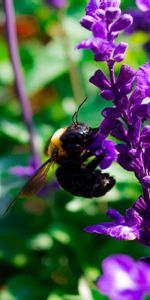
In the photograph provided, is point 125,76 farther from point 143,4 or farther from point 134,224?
point 134,224

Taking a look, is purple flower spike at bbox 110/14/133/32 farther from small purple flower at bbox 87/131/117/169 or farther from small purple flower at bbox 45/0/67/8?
small purple flower at bbox 45/0/67/8

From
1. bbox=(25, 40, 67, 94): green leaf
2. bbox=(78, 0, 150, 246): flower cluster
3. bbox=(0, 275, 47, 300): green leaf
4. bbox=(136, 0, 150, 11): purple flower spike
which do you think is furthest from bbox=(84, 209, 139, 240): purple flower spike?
bbox=(25, 40, 67, 94): green leaf

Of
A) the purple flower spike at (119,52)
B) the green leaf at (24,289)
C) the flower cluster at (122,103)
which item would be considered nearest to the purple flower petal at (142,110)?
the flower cluster at (122,103)

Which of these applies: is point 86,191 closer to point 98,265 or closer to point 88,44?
point 88,44

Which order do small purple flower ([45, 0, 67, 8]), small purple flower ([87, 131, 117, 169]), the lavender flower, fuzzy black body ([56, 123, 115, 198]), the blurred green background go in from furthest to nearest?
small purple flower ([45, 0, 67, 8]) → the blurred green background → fuzzy black body ([56, 123, 115, 198]) → small purple flower ([87, 131, 117, 169]) → the lavender flower

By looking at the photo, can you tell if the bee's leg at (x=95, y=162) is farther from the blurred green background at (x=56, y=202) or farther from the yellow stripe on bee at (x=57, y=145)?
→ the blurred green background at (x=56, y=202)

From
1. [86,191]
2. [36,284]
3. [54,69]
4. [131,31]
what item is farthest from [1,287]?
[86,191]
